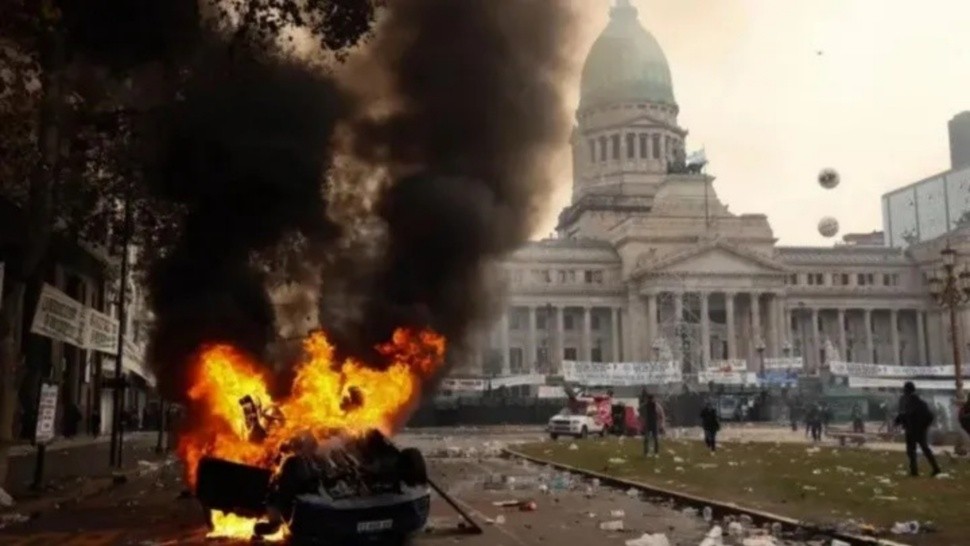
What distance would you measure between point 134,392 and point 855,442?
152ft

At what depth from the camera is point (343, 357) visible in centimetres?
1417

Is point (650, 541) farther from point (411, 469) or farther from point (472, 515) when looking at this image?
point (472, 515)

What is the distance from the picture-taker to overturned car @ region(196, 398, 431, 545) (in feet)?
33.1

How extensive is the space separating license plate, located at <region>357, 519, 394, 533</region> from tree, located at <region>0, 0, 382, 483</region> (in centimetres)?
858

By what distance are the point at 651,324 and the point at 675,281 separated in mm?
5061

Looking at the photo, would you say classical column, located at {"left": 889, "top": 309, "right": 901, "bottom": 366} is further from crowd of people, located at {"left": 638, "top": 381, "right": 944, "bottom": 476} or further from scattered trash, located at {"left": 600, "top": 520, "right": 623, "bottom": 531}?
scattered trash, located at {"left": 600, "top": 520, "right": 623, "bottom": 531}

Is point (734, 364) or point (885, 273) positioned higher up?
point (885, 273)

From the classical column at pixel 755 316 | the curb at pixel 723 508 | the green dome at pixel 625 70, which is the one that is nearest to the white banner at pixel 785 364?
the classical column at pixel 755 316

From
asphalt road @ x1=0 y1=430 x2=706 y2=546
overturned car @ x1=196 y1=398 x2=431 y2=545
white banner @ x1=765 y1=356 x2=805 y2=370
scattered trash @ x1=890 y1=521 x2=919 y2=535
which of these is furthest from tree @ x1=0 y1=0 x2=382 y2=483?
white banner @ x1=765 y1=356 x2=805 y2=370

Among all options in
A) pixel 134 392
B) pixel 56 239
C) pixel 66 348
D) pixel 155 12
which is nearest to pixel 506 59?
pixel 155 12

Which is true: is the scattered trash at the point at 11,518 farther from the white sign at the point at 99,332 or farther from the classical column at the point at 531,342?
the classical column at the point at 531,342

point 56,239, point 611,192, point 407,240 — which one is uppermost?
point 611,192

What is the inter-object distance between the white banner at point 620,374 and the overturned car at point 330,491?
61966mm

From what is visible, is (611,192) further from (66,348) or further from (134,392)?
(66,348)
